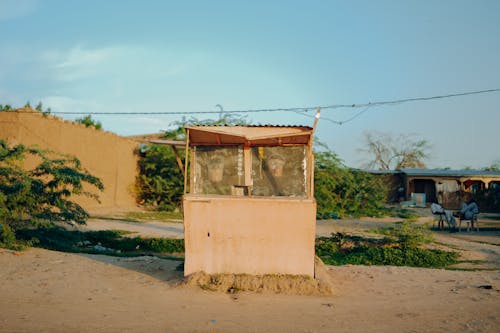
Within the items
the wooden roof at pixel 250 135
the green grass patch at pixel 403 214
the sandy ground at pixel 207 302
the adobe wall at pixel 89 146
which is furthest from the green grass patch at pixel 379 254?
the green grass patch at pixel 403 214

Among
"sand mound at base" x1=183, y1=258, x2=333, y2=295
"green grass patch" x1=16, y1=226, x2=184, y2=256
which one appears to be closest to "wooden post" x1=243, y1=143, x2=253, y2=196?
"sand mound at base" x1=183, y1=258, x2=333, y2=295

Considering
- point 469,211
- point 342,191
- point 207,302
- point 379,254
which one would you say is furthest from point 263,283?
point 342,191

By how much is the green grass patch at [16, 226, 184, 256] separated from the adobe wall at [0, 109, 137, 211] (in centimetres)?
352

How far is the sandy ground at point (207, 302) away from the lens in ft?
16.9

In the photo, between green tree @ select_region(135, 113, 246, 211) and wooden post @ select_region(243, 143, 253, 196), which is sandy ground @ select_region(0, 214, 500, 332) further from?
green tree @ select_region(135, 113, 246, 211)

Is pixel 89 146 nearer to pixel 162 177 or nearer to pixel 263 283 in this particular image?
pixel 162 177

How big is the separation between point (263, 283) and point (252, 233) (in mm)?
781

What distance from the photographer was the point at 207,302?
6164 mm

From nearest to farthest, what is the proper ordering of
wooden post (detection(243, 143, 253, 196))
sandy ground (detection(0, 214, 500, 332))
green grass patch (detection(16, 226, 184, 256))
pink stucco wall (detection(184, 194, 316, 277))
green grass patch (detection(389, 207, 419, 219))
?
1. sandy ground (detection(0, 214, 500, 332))
2. pink stucco wall (detection(184, 194, 316, 277))
3. wooden post (detection(243, 143, 253, 196))
4. green grass patch (detection(16, 226, 184, 256))
5. green grass patch (detection(389, 207, 419, 219))

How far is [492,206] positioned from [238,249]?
1025 inches

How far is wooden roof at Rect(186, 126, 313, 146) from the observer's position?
7.24m

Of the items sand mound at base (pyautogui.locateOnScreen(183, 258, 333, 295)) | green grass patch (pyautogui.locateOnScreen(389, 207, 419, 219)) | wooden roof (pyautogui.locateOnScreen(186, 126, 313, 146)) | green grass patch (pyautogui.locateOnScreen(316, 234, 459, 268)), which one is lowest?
green grass patch (pyautogui.locateOnScreen(316, 234, 459, 268))

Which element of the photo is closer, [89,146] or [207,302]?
[207,302]

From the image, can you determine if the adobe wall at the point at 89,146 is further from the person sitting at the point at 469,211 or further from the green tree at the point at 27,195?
the person sitting at the point at 469,211
